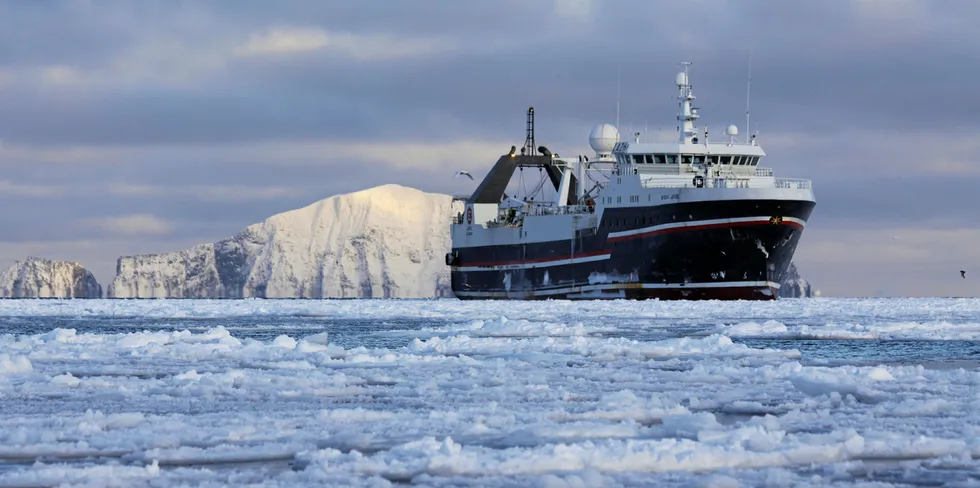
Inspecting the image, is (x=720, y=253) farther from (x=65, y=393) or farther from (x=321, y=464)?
(x=321, y=464)

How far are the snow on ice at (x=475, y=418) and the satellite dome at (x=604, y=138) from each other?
47.5m

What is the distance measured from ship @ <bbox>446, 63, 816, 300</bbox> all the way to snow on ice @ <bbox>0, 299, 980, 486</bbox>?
30.6 m

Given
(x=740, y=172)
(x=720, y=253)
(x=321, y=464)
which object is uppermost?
(x=740, y=172)

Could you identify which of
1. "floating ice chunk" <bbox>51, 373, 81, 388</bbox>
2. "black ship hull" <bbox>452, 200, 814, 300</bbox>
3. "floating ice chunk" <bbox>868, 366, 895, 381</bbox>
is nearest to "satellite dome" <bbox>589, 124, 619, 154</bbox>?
"black ship hull" <bbox>452, 200, 814, 300</bbox>

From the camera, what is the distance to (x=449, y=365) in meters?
16.6

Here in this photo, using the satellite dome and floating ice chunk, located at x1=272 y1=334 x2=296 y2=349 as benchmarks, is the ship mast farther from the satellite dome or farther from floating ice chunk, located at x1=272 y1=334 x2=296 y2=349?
floating ice chunk, located at x1=272 y1=334 x2=296 y2=349

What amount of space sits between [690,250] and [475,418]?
40517 millimetres

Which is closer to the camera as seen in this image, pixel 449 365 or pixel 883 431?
pixel 883 431

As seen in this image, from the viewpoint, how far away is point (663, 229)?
5062cm

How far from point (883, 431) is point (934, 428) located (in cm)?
60

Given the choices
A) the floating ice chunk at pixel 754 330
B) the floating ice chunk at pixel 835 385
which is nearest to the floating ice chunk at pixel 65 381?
the floating ice chunk at pixel 835 385

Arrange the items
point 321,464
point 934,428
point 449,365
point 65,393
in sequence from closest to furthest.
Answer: point 321,464 < point 934,428 < point 65,393 < point 449,365

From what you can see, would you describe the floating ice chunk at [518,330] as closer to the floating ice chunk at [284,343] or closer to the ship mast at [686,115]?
the floating ice chunk at [284,343]

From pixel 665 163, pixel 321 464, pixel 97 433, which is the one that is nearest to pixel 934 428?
pixel 321 464
